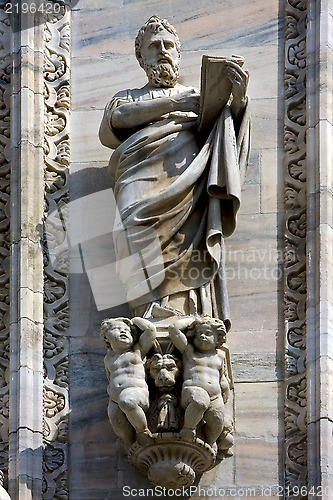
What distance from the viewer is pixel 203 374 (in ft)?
44.3

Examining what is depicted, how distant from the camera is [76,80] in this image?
15078 mm

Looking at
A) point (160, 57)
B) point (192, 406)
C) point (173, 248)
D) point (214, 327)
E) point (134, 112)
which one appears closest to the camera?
point (192, 406)

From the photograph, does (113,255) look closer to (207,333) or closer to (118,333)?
(118,333)

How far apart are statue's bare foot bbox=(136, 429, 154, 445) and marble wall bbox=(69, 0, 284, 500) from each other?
16.0 inches

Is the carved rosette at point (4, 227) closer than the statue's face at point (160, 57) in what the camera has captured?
Yes

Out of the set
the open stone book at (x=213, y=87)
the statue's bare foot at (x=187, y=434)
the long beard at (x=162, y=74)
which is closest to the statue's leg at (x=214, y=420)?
the statue's bare foot at (x=187, y=434)

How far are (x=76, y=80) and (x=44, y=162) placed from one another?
66cm

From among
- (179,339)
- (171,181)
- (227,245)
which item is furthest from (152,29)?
(179,339)

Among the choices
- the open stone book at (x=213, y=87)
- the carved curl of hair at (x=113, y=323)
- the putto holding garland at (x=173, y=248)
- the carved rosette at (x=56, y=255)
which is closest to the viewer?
the putto holding garland at (x=173, y=248)

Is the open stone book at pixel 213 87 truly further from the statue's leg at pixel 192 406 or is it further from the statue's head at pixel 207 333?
the statue's leg at pixel 192 406

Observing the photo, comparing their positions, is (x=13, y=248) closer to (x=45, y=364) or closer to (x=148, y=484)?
(x=45, y=364)

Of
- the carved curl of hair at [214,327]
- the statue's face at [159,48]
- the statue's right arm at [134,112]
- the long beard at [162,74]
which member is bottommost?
the carved curl of hair at [214,327]

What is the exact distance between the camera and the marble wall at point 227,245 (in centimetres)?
1391

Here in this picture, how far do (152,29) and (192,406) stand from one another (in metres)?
2.45
